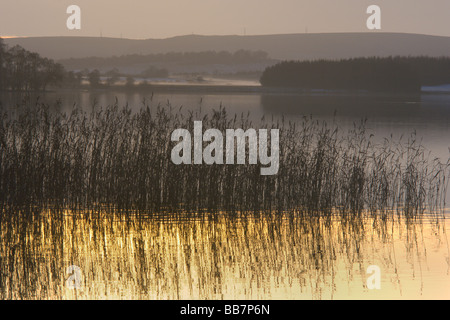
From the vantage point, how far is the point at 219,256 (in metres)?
6.12

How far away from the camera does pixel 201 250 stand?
630cm

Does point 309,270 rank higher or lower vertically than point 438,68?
lower

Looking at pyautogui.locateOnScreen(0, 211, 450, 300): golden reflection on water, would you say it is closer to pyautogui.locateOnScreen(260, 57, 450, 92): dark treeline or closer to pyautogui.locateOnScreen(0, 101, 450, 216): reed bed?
pyautogui.locateOnScreen(0, 101, 450, 216): reed bed

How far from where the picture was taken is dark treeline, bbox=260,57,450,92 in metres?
65.8

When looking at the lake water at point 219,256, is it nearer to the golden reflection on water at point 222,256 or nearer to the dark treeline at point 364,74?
the golden reflection on water at point 222,256

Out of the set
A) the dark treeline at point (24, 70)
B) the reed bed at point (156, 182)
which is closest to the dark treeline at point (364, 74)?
the dark treeline at point (24, 70)

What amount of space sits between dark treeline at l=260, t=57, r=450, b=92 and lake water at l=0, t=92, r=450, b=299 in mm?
60487

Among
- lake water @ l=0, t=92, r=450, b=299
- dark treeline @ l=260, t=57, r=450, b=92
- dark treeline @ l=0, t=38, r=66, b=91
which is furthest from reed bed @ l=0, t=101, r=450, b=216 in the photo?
dark treeline @ l=260, t=57, r=450, b=92

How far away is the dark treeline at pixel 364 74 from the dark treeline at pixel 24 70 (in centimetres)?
2997

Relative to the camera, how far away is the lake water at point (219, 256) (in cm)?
518
